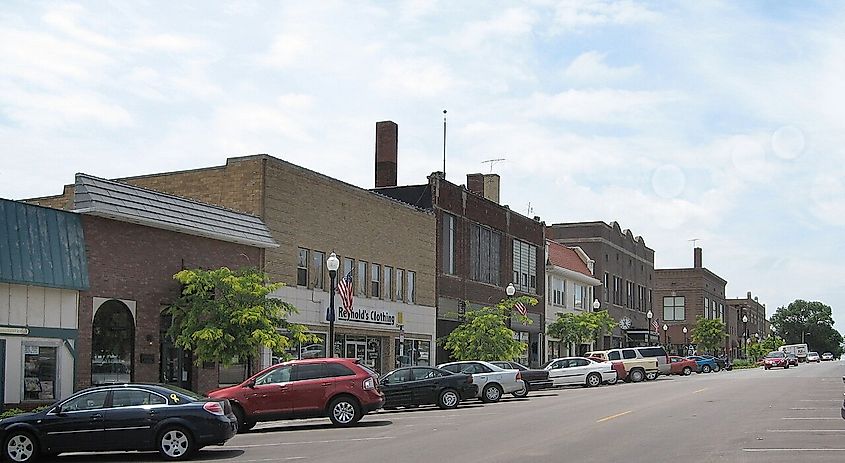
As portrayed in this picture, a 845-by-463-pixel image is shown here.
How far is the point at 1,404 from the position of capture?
23.9 metres

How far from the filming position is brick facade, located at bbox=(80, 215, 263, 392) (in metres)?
26.5

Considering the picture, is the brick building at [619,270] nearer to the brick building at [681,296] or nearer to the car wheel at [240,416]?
the brick building at [681,296]

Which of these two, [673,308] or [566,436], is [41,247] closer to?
[566,436]

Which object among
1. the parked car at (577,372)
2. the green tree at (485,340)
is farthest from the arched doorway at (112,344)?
the parked car at (577,372)

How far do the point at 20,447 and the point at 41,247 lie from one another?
8.52 metres

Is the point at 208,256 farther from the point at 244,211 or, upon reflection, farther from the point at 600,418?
the point at 600,418

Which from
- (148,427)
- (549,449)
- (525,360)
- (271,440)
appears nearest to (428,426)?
(271,440)

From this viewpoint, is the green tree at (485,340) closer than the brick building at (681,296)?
Yes

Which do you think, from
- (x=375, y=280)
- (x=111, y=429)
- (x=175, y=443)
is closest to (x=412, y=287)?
(x=375, y=280)

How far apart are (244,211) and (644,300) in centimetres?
6161

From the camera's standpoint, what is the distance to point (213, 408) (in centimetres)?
1792

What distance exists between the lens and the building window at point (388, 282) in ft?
137

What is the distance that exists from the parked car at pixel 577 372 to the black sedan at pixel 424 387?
17.2 meters

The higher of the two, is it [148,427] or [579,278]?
[579,278]
